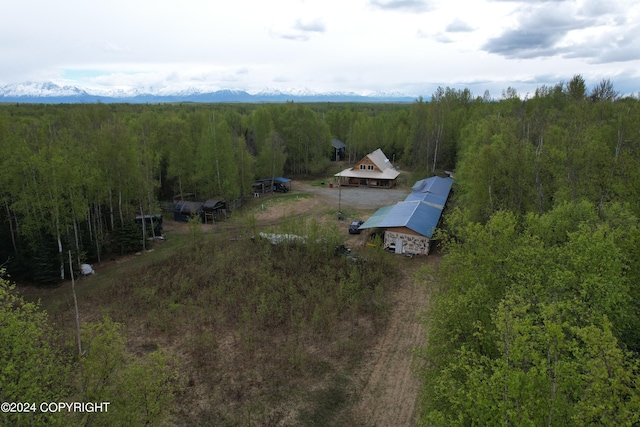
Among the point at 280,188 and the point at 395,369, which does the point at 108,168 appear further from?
the point at 280,188

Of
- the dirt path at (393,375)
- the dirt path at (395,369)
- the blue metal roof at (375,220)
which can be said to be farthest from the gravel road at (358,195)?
the dirt path at (393,375)

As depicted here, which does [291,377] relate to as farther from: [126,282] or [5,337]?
[126,282]

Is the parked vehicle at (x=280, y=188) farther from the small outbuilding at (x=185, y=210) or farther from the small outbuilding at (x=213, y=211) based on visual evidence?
the small outbuilding at (x=185, y=210)

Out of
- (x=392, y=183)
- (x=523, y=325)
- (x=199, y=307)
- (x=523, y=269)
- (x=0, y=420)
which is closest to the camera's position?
(x=0, y=420)

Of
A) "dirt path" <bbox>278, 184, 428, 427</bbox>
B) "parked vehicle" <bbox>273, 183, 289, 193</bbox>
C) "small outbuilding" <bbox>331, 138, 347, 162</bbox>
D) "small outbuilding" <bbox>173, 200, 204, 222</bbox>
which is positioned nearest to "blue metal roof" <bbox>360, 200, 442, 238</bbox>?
"dirt path" <bbox>278, 184, 428, 427</bbox>

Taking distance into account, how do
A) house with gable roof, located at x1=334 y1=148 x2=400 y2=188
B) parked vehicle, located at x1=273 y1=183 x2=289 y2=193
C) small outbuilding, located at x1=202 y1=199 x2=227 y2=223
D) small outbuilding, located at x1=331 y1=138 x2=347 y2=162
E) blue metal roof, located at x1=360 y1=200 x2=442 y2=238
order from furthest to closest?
small outbuilding, located at x1=331 y1=138 x2=347 y2=162 → house with gable roof, located at x1=334 y1=148 x2=400 y2=188 → parked vehicle, located at x1=273 y1=183 x2=289 y2=193 → small outbuilding, located at x1=202 y1=199 x2=227 y2=223 → blue metal roof, located at x1=360 y1=200 x2=442 y2=238

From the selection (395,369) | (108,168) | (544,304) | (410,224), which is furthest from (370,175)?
(544,304)

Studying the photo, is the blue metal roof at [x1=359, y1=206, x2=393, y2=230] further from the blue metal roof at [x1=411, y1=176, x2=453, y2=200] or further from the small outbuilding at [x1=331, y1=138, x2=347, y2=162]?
the small outbuilding at [x1=331, y1=138, x2=347, y2=162]

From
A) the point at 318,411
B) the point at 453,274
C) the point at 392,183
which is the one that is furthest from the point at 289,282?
the point at 392,183
